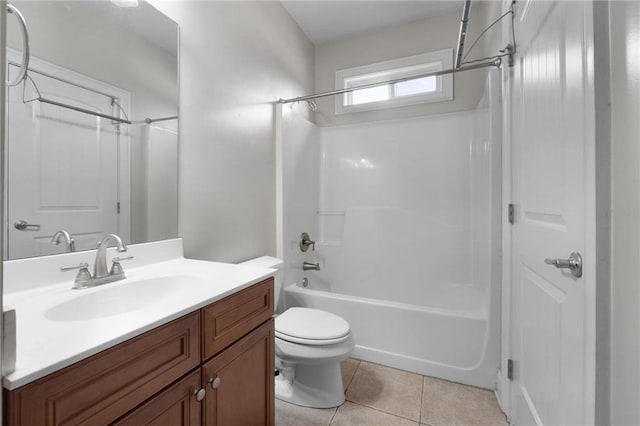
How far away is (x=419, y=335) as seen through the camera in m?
1.77

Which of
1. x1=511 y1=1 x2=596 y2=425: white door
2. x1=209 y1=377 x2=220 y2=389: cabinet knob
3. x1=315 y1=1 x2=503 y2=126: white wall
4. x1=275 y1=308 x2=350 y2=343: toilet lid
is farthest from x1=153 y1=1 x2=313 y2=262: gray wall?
x1=511 y1=1 x2=596 y2=425: white door

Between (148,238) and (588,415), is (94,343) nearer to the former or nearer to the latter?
(148,238)

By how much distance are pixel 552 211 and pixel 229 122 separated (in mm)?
1595

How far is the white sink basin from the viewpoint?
2.69ft

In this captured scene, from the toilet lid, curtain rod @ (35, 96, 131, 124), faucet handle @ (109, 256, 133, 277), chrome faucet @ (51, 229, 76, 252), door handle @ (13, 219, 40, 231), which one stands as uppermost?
curtain rod @ (35, 96, 131, 124)

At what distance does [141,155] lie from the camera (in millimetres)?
1224

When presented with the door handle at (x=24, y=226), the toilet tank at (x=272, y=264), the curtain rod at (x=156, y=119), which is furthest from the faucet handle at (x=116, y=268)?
the toilet tank at (x=272, y=264)

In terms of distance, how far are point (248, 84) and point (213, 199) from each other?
0.82 meters

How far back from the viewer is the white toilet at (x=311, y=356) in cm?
140

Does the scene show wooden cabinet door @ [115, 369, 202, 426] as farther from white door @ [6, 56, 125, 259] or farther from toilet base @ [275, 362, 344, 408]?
toilet base @ [275, 362, 344, 408]

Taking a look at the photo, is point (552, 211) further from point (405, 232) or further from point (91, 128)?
point (91, 128)

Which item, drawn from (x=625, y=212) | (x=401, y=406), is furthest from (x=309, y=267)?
(x=625, y=212)

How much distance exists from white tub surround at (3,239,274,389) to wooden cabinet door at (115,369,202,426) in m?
0.19

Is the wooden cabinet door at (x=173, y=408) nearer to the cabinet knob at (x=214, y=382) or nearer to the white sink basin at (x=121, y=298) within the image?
the cabinet knob at (x=214, y=382)
